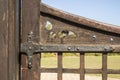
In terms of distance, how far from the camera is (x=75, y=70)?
273 centimetres

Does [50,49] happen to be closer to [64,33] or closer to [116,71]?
[64,33]

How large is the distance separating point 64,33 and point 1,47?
50 cm

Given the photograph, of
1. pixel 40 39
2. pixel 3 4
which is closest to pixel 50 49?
pixel 40 39

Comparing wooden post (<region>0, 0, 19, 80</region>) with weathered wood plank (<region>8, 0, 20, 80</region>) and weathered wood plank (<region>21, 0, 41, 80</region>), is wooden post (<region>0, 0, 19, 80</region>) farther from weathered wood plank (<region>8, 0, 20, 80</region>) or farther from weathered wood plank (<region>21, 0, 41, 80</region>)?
weathered wood plank (<region>21, 0, 41, 80</region>)

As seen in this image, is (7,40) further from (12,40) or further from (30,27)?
(30,27)

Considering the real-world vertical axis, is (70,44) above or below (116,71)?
above

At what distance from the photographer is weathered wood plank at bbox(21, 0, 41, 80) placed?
2715 millimetres

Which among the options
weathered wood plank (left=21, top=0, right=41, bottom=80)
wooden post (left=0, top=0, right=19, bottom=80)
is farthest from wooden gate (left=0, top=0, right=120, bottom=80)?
wooden post (left=0, top=0, right=19, bottom=80)

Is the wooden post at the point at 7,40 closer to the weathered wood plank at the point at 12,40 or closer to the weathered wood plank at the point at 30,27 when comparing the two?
the weathered wood plank at the point at 12,40

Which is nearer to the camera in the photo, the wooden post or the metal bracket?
the wooden post

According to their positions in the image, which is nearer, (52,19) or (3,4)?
(3,4)

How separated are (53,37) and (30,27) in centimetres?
19

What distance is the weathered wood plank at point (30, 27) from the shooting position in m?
2.71

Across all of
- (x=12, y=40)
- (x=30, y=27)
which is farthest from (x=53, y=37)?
(x=12, y=40)
